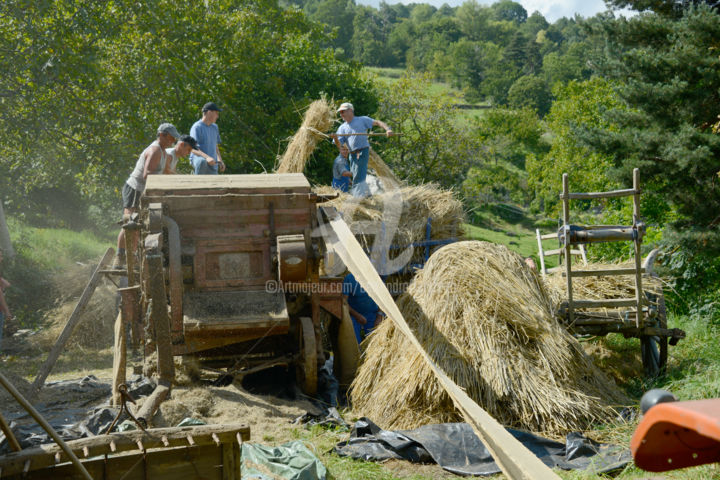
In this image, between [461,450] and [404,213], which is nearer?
[461,450]

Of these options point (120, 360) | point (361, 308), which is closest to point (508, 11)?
point (361, 308)

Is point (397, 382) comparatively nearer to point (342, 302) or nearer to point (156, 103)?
point (342, 302)

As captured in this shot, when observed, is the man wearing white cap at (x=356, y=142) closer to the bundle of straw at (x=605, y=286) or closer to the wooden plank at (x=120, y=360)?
the bundle of straw at (x=605, y=286)

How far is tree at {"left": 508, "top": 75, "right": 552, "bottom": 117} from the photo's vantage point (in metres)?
85.3

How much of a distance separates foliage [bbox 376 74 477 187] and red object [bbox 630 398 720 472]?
67.7 ft

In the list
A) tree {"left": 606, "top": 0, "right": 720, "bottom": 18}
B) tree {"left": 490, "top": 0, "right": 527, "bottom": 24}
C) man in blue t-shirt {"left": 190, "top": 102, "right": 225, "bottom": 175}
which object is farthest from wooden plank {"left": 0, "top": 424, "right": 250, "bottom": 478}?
tree {"left": 490, "top": 0, "right": 527, "bottom": 24}

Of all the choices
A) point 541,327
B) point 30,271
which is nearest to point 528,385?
point 541,327

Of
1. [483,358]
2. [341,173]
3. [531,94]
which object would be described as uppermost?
[531,94]

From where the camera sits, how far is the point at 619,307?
7.13m

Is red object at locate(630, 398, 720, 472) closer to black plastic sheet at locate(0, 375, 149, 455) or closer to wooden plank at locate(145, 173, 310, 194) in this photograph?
black plastic sheet at locate(0, 375, 149, 455)

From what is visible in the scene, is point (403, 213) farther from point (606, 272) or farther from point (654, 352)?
point (654, 352)

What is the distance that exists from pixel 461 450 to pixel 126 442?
2.66 metres

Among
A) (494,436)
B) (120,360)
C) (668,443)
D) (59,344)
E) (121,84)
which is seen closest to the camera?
(668,443)

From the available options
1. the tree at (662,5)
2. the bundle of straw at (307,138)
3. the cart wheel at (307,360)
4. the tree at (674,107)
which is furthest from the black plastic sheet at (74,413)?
the tree at (662,5)
